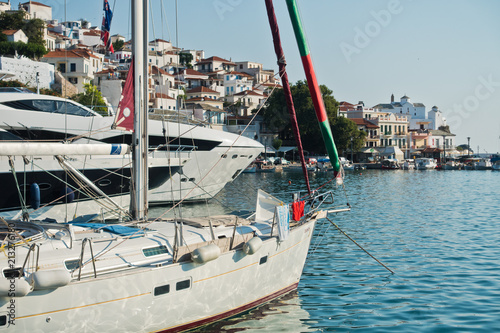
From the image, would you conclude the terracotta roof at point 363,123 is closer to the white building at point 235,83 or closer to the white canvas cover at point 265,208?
the white building at point 235,83

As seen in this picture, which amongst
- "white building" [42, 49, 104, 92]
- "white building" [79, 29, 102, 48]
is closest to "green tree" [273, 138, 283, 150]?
"white building" [42, 49, 104, 92]

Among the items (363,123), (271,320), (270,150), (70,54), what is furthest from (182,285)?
(363,123)

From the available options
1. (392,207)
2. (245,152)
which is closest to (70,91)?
(245,152)

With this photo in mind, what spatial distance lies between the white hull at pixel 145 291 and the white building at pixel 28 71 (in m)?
50.5

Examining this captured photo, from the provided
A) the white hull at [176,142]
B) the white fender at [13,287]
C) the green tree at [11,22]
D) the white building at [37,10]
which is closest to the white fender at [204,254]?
the white fender at [13,287]

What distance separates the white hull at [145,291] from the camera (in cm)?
916

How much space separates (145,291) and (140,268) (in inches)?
21.3

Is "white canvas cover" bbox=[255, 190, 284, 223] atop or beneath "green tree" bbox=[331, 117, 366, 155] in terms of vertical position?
beneath

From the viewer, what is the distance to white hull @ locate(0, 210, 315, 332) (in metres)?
9.16

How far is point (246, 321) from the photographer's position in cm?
1227

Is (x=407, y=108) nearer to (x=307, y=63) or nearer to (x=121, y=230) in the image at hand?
(x=307, y=63)

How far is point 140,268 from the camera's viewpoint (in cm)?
1052

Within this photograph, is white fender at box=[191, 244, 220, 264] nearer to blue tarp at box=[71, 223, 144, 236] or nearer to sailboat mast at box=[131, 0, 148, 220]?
blue tarp at box=[71, 223, 144, 236]

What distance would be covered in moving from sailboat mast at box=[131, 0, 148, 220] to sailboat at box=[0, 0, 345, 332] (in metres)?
0.03
